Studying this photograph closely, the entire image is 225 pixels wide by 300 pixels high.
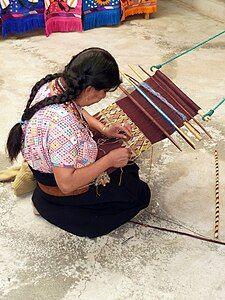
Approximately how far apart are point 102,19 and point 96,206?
2.50m

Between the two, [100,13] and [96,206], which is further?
[100,13]

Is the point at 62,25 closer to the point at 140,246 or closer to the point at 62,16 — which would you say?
the point at 62,16

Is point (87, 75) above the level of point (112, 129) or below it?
above

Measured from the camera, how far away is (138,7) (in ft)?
13.9

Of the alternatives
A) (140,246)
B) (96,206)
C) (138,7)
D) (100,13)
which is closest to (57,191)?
(96,206)

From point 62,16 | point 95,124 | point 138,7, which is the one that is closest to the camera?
point 95,124

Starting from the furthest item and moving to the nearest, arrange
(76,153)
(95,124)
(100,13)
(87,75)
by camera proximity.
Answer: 1. (100,13)
2. (95,124)
3. (76,153)
4. (87,75)

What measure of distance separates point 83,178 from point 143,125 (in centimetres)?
41

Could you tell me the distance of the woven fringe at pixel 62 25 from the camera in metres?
3.95

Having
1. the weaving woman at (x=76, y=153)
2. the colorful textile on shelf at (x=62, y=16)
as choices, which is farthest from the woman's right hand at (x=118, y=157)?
the colorful textile on shelf at (x=62, y=16)

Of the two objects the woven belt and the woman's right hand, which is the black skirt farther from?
the woman's right hand

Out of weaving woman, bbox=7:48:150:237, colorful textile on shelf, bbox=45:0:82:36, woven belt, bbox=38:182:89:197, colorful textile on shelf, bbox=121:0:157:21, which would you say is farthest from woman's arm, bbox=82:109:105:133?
colorful textile on shelf, bbox=121:0:157:21

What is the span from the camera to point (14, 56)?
3.61 m

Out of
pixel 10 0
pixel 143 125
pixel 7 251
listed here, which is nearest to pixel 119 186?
pixel 143 125
